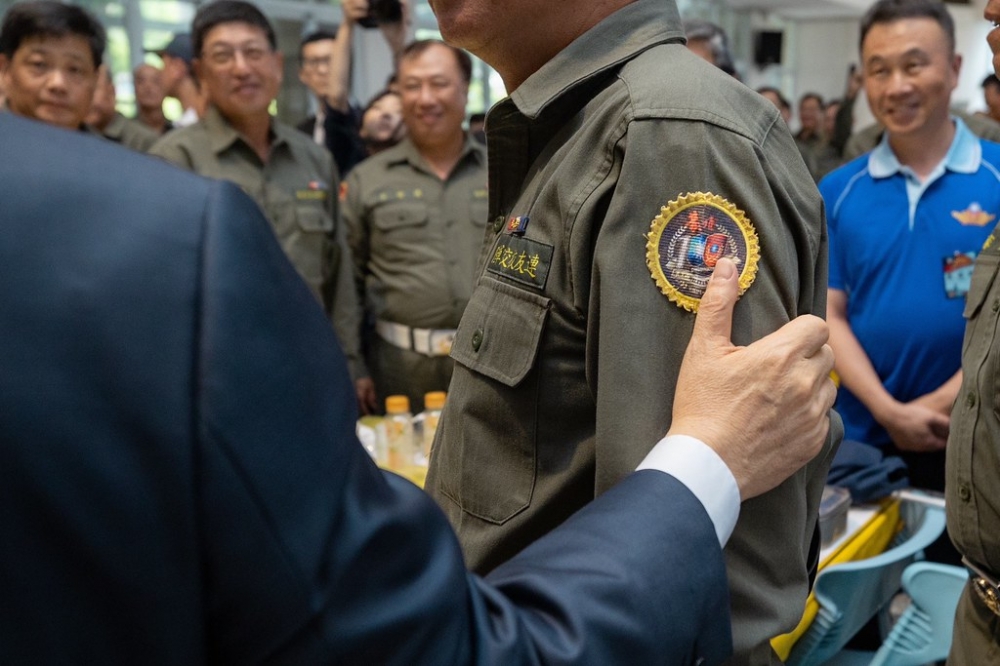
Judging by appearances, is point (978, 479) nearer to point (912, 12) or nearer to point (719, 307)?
point (719, 307)

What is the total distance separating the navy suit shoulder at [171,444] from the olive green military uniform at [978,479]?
1.22 m

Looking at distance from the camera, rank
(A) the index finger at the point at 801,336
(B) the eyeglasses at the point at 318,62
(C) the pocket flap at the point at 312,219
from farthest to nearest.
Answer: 1. (B) the eyeglasses at the point at 318,62
2. (C) the pocket flap at the point at 312,219
3. (A) the index finger at the point at 801,336

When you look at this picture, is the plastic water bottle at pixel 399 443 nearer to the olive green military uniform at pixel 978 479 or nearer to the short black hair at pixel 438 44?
the olive green military uniform at pixel 978 479

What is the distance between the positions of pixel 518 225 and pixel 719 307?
27 centimetres

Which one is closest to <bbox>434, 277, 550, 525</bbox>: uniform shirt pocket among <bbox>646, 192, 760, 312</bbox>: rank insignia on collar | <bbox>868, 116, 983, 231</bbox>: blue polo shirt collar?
<bbox>646, 192, 760, 312</bbox>: rank insignia on collar

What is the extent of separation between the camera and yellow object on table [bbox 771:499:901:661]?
5.90 ft

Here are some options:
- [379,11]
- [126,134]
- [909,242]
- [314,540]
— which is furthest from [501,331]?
[126,134]

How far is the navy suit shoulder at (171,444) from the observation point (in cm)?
49

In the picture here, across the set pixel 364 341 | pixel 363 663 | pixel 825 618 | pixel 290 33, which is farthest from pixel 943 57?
pixel 290 33

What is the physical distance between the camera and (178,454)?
0.50 m

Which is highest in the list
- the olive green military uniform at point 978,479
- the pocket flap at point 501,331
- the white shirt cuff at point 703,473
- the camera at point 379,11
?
the camera at point 379,11

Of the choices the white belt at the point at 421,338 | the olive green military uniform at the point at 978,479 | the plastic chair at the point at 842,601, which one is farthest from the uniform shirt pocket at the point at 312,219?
the olive green military uniform at the point at 978,479

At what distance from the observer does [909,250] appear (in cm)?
265

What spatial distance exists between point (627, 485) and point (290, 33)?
8590 millimetres
